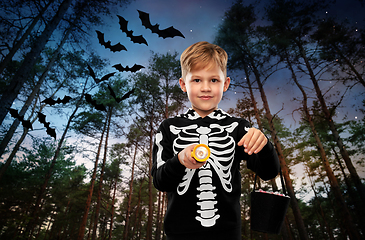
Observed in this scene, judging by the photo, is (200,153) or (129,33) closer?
(200,153)

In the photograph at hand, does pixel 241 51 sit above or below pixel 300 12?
below

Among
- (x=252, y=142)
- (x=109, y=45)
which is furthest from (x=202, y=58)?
(x=109, y=45)

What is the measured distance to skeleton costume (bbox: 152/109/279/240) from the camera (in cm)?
121

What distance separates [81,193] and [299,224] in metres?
27.2

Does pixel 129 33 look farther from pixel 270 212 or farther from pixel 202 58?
pixel 270 212

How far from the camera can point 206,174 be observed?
53.8 inches

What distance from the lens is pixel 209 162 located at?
1.43 m

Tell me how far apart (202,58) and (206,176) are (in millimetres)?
1061

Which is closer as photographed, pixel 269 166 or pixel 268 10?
pixel 269 166

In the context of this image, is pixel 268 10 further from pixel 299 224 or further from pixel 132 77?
pixel 299 224

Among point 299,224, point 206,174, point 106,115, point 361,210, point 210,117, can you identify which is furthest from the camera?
point 106,115

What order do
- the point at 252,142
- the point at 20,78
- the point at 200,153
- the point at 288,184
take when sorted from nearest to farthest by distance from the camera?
the point at 200,153
the point at 252,142
the point at 20,78
the point at 288,184

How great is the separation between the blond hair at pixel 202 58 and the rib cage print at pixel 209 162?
56 centimetres

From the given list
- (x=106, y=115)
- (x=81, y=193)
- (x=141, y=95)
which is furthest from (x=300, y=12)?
(x=81, y=193)
